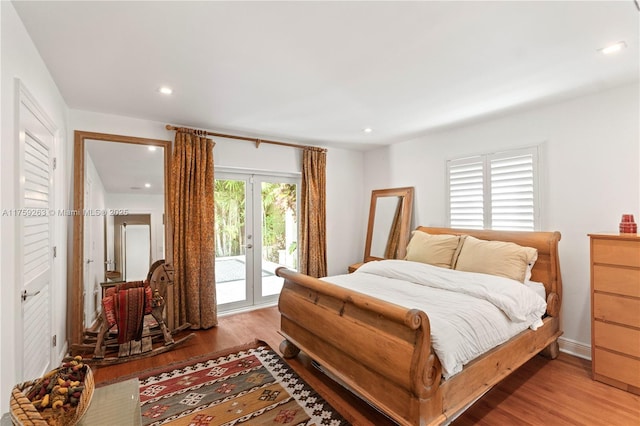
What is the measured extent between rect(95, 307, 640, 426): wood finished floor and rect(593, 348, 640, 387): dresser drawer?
0.10 metres

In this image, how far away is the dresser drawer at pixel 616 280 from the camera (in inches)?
87.7

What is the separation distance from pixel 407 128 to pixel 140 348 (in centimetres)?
386

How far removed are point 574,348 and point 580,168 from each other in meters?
1.70

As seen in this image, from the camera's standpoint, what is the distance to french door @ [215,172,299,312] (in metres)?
4.07

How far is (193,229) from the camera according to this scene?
11.8 feet

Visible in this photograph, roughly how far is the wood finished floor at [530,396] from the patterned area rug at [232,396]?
0.15 m

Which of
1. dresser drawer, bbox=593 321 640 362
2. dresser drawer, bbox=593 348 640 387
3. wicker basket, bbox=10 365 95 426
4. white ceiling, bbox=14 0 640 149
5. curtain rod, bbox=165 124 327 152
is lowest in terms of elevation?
dresser drawer, bbox=593 348 640 387

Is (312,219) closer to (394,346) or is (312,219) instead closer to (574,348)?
(394,346)

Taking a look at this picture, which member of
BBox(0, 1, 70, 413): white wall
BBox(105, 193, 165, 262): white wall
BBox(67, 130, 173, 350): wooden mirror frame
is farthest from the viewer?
BBox(105, 193, 165, 262): white wall

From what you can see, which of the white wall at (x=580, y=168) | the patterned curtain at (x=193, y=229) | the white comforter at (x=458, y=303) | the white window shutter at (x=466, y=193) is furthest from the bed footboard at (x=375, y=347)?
the white window shutter at (x=466, y=193)

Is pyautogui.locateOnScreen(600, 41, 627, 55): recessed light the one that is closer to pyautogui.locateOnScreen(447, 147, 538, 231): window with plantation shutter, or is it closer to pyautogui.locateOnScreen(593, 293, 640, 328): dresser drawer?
pyautogui.locateOnScreen(447, 147, 538, 231): window with plantation shutter

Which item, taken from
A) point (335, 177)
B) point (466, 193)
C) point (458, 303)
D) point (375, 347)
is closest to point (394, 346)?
point (375, 347)

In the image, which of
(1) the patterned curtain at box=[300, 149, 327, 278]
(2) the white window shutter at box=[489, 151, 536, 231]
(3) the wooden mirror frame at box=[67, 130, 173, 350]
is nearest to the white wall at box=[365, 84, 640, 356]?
(2) the white window shutter at box=[489, 151, 536, 231]

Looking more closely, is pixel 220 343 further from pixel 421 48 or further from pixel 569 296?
pixel 569 296
